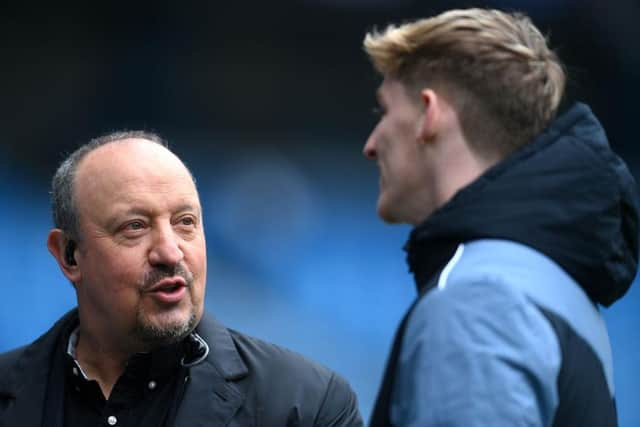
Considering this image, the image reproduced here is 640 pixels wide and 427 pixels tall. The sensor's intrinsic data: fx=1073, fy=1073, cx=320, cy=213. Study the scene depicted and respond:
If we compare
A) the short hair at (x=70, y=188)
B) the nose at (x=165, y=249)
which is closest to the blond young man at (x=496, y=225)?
the nose at (x=165, y=249)

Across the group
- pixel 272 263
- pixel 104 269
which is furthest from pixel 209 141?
pixel 104 269

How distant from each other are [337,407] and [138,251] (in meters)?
0.62

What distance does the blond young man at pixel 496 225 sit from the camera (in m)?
1.51

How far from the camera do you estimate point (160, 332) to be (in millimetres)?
2516

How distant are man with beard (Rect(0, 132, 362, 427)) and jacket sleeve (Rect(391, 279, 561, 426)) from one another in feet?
3.44

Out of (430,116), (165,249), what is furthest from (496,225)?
(165,249)

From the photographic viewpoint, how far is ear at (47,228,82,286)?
9.02 ft

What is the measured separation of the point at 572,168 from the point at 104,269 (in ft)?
4.36

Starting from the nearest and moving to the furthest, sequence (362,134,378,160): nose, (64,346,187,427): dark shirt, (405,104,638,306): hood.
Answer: (405,104,638,306): hood, (362,134,378,160): nose, (64,346,187,427): dark shirt

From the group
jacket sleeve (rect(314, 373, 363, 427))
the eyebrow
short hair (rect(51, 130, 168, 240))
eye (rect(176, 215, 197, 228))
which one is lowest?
jacket sleeve (rect(314, 373, 363, 427))

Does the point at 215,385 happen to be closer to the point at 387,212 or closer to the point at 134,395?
the point at 134,395

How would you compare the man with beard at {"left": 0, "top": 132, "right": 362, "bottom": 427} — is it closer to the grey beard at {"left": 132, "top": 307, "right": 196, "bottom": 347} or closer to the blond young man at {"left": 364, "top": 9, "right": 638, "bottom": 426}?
the grey beard at {"left": 132, "top": 307, "right": 196, "bottom": 347}

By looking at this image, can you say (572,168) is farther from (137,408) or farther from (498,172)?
(137,408)

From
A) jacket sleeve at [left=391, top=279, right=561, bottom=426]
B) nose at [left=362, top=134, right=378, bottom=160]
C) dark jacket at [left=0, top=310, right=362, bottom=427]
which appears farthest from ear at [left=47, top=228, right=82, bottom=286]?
jacket sleeve at [left=391, top=279, right=561, bottom=426]
